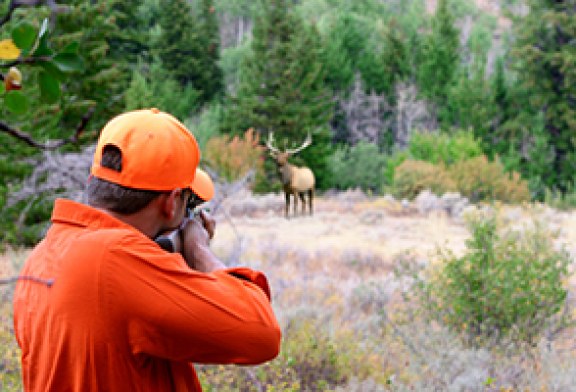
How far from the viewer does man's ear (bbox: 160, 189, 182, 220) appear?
4.69 ft

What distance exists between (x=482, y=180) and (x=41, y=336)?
17963 millimetres

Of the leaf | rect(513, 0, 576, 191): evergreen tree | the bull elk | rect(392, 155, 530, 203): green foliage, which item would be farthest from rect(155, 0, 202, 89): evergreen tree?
the leaf

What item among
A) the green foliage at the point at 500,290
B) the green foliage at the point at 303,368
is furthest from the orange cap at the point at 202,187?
the green foliage at the point at 500,290

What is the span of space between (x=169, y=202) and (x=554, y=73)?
28.0m

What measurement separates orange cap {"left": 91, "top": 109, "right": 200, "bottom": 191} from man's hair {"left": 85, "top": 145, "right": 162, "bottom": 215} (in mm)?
12

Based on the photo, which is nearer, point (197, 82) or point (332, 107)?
point (332, 107)

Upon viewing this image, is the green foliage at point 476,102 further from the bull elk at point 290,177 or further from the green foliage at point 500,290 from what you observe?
the green foliage at point 500,290

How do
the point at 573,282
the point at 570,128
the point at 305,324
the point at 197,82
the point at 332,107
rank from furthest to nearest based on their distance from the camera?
the point at 197,82 < the point at 332,107 < the point at 570,128 < the point at 573,282 < the point at 305,324

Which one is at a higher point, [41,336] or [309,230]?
[41,336]

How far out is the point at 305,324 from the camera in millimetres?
4812

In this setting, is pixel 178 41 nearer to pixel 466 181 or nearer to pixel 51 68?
pixel 466 181

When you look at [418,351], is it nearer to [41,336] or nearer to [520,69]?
[41,336]

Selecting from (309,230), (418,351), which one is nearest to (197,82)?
(309,230)

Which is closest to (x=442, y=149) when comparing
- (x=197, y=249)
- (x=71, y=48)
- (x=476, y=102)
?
(x=476, y=102)
